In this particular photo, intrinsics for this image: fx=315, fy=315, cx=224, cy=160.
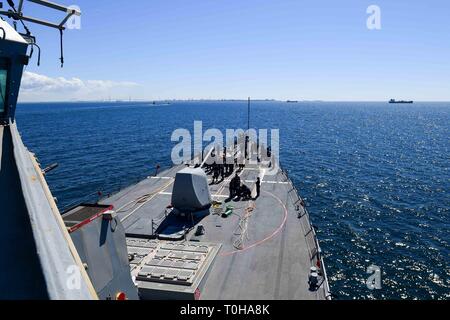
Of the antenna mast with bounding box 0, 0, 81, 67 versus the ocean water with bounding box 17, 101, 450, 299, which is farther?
the ocean water with bounding box 17, 101, 450, 299

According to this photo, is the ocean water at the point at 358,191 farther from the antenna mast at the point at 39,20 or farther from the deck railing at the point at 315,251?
the antenna mast at the point at 39,20

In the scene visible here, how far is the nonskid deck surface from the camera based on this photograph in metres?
17.4

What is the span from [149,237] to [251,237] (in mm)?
7481

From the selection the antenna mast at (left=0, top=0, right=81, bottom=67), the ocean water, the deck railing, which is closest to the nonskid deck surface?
the deck railing

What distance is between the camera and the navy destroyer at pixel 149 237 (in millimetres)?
5125

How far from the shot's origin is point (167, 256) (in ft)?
64.0

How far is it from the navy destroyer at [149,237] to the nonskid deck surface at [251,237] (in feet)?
0.25

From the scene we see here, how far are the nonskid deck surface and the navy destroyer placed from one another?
0.25ft

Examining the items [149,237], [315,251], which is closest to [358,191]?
A: [315,251]

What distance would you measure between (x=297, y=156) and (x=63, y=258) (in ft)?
260

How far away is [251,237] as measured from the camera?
23.5 m

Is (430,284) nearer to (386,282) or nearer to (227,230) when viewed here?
(386,282)

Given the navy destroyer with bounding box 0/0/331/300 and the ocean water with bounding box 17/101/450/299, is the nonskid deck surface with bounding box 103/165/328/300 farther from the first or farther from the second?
the ocean water with bounding box 17/101/450/299
